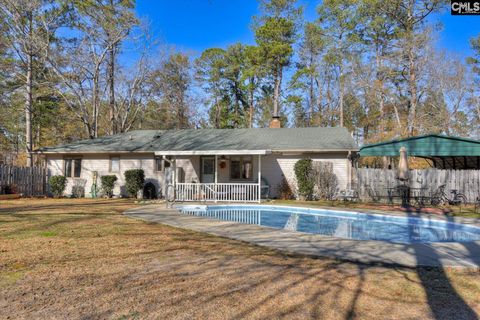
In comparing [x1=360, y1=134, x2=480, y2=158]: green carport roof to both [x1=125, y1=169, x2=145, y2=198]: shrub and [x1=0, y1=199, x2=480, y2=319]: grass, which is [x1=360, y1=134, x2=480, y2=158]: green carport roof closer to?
[x1=0, y1=199, x2=480, y2=319]: grass

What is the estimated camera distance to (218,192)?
16.4 m

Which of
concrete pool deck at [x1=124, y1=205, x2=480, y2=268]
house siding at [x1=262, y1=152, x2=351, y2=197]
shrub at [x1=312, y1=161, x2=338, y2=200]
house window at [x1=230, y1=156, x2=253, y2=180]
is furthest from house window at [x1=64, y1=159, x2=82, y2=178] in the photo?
shrub at [x1=312, y1=161, x2=338, y2=200]

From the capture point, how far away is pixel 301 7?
3081 cm

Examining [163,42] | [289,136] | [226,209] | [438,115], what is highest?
[163,42]

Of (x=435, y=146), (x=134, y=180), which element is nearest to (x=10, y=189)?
(x=134, y=180)

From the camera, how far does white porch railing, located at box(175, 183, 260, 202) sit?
15.9 meters

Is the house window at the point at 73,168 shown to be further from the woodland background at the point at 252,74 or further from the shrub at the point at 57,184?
the woodland background at the point at 252,74

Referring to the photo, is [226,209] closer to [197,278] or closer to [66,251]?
[66,251]

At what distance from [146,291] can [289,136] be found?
16.2 metres

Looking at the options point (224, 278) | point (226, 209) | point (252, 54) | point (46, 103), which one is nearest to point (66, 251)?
point (224, 278)

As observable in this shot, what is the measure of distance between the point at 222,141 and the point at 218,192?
12.7 ft

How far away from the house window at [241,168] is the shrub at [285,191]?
178 cm

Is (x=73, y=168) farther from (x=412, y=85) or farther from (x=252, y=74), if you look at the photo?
(x=412, y=85)

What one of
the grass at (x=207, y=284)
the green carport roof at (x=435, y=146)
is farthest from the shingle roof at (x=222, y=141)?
the grass at (x=207, y=284)
